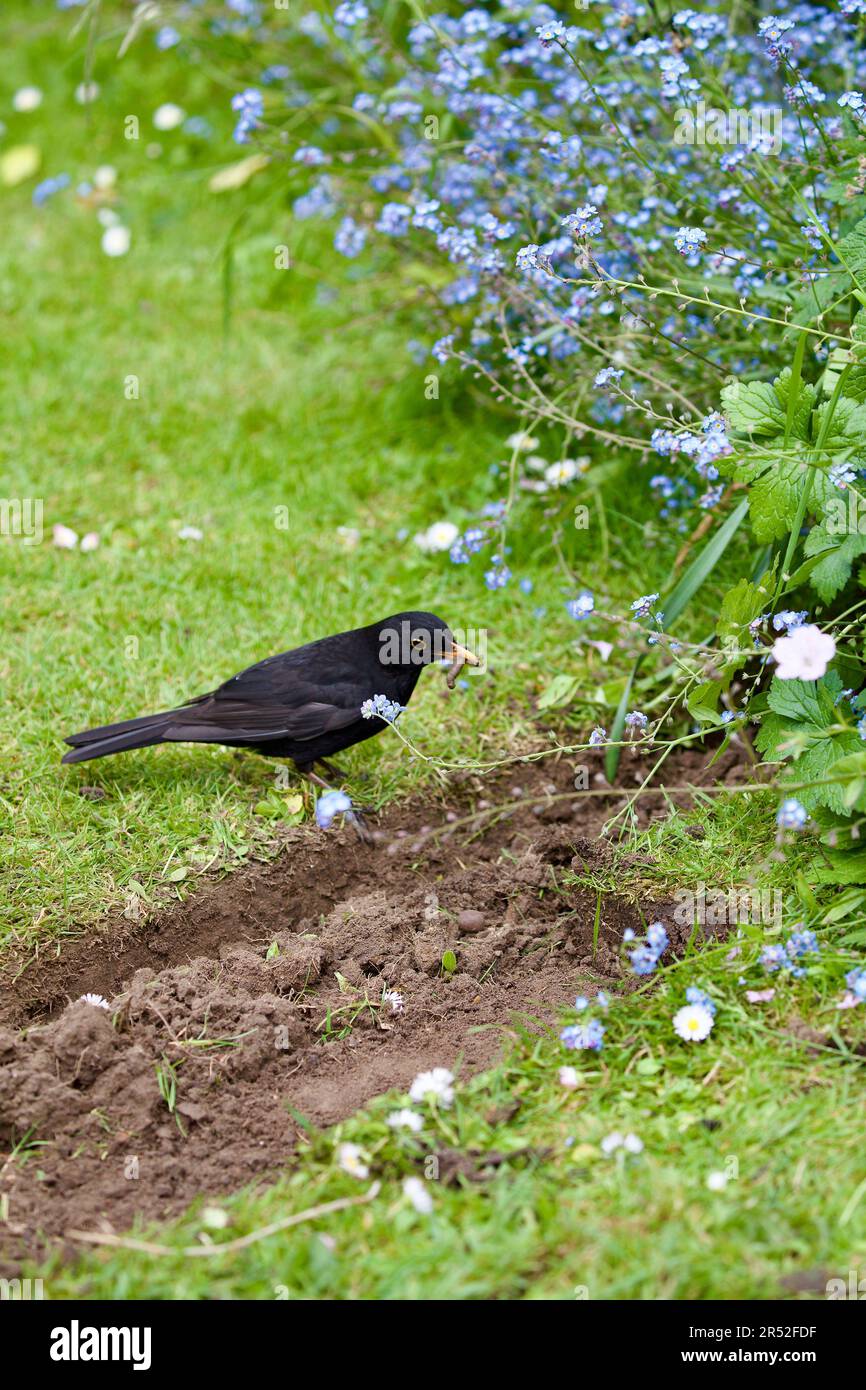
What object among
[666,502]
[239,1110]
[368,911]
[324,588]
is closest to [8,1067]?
[239,1110]

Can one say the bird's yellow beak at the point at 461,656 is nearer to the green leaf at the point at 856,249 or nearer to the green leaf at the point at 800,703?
the green leaf at the point at 800,703

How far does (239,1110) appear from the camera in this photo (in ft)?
8.79

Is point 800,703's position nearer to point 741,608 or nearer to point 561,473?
point 741,608

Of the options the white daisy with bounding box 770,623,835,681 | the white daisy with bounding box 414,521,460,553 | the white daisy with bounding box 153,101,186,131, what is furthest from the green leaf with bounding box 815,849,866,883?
the white daisy with bounding box 153,101,186,131

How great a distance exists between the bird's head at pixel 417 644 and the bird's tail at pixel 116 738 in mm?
634

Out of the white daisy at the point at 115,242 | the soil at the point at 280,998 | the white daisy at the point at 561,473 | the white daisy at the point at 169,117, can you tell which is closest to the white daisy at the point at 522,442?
the white daisy at the point at 561,473

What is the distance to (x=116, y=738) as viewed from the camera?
11.7 feet

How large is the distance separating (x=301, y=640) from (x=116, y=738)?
2.86ft

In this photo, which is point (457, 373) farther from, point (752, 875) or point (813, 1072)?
point (813, 1072)

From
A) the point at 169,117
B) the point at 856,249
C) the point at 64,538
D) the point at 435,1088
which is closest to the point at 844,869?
the point at 435,1088

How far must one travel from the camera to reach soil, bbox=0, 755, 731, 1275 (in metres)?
2.57

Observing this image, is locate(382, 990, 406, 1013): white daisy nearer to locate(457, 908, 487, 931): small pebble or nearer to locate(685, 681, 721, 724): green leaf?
locate(457, 908, 487, 931): small pebble

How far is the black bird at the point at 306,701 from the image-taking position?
3.58m
